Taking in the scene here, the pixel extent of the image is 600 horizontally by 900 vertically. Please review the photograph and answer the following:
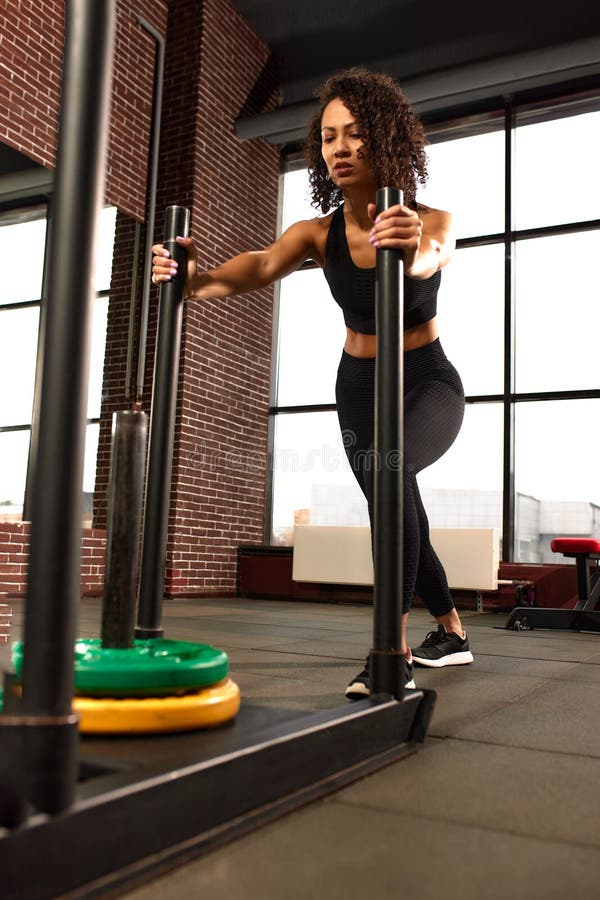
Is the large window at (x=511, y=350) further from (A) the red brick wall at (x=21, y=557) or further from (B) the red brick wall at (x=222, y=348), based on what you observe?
(A) the red brick wall at (x=21, y=557)

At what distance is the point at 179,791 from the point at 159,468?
754 millimetres

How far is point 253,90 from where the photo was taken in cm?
722

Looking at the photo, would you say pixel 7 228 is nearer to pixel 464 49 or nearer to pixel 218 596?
pixel 218 596

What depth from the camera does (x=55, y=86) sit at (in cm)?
560

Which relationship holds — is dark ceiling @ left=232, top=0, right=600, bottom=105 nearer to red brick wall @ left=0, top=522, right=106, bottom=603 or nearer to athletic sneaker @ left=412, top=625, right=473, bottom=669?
red brick wall @ left=0, top=522, right=106, bottom=603

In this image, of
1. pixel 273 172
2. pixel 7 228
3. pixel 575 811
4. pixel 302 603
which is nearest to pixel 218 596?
pixel 302 603

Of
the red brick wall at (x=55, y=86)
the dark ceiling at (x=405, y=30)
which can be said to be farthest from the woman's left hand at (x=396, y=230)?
the dark ceiling at (x=405, y=30)

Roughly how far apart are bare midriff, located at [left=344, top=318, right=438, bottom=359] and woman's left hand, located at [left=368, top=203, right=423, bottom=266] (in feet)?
2.40

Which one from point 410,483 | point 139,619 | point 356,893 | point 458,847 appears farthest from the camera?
point 410,483

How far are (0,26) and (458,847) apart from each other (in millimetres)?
5835

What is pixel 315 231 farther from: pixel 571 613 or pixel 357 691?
pixel 571 613

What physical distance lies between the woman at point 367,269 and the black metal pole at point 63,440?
948 millimetres

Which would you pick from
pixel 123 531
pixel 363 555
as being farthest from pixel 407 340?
pixel 363 555

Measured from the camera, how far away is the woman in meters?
1.87
